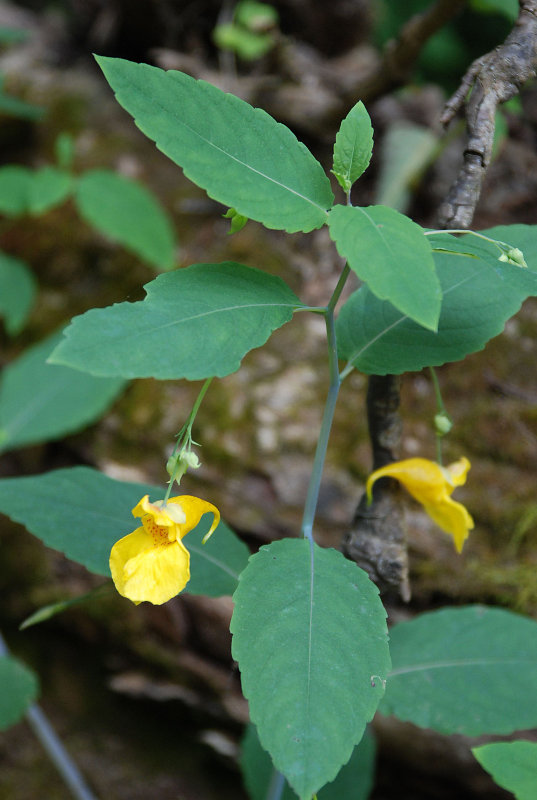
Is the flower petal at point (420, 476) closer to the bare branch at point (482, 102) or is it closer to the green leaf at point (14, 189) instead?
the bare branch at point (482, 102)

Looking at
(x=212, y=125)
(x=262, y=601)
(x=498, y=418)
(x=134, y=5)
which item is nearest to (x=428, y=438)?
(x=498, y=418)

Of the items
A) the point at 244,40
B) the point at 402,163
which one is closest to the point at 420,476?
the point at 402,163

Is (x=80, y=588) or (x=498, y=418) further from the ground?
(x=498, y=418)

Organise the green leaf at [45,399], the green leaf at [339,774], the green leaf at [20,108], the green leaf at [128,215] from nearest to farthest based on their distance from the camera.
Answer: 1. the green leaf at [339,774]
2. the green leaf at [45,399]
3. the green leaf at [128,215]
4. the green leaf at [20,108]

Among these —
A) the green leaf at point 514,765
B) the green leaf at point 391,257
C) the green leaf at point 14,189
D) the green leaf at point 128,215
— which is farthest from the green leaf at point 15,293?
the green leaf at point 514,765

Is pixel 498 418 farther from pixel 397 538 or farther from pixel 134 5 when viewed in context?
pixel 134 5

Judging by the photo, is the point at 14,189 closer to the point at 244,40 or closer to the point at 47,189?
the point at 47,189
